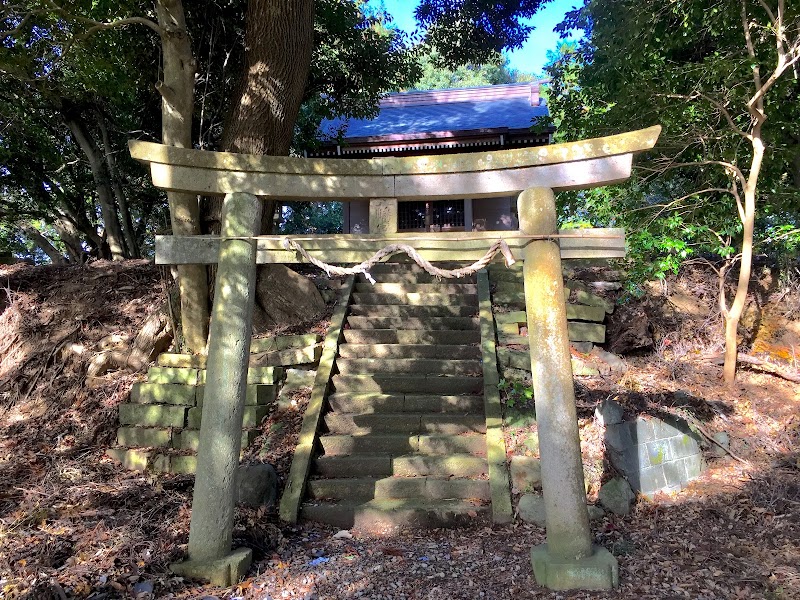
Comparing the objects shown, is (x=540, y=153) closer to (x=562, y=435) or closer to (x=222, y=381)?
(x=562, y=435)

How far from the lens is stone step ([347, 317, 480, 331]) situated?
7.85 metres

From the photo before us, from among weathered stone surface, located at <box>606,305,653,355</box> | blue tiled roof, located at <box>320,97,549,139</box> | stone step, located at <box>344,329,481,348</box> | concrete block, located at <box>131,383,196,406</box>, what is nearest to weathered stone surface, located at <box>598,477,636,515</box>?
stone step, located at <box>344,329,481,348</box>

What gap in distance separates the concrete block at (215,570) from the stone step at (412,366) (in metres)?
3.15

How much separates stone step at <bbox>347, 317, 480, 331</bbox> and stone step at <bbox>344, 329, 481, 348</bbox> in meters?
0.22

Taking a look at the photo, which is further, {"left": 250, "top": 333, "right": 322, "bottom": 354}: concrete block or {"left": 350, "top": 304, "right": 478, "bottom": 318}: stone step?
{"left": 350, "top": 304, "right": 478, "bottom": 318}: stone step

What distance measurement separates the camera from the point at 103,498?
5227 mm

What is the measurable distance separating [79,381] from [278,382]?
303cm

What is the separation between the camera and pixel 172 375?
276 inches

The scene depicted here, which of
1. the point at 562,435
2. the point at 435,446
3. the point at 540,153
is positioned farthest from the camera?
the point at 435,446

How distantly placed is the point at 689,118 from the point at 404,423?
17.9 ft

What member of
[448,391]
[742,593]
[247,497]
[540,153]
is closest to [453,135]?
[448,391]

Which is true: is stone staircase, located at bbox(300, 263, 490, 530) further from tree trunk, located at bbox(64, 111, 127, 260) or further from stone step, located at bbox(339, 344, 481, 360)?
tree trunk, located at bbox(64, 111, 127, 260)

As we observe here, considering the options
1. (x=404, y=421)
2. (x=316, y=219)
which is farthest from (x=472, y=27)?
(x=316, y=219)

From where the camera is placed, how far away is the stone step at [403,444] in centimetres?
589
